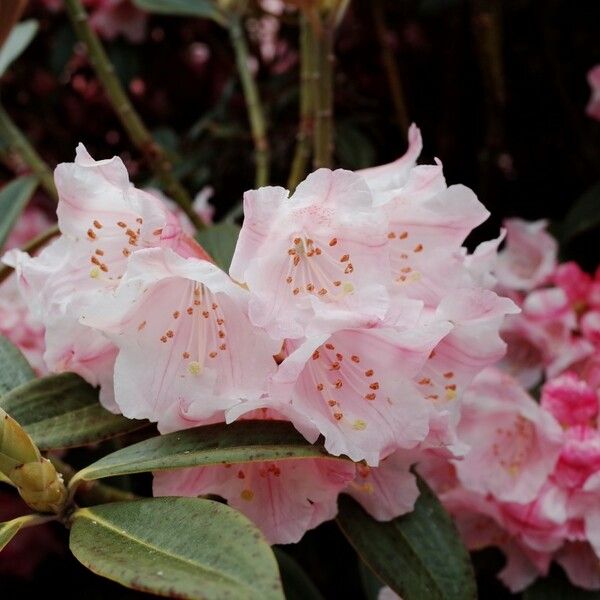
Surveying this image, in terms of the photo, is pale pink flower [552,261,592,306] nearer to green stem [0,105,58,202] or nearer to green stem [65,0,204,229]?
green stem [65,0,204,229]

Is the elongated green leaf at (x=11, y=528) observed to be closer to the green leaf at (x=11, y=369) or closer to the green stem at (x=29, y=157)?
the green leaf at (x=11, y=369)

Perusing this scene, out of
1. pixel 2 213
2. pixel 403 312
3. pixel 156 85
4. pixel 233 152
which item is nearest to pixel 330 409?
pixel 403 312

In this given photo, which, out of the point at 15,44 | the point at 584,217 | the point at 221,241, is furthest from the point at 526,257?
→ the point at 15,44

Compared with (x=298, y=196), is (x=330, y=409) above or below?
below

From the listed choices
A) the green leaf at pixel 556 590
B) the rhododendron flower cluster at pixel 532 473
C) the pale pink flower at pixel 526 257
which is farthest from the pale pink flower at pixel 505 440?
the pale pink flower at pixel 526 257

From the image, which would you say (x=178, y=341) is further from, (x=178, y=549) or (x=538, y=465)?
(x=538, y=465)

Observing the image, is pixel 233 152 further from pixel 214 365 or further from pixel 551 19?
pixel 214 365

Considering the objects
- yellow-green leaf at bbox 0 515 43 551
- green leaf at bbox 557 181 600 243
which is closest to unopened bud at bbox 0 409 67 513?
yellow-green leaf at bbox 0 515 43 551
